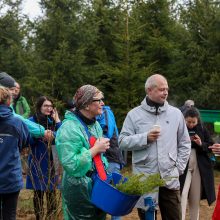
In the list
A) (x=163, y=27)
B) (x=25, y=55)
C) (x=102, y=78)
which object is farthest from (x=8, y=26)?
(x=163, y=27)

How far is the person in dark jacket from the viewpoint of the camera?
545cm

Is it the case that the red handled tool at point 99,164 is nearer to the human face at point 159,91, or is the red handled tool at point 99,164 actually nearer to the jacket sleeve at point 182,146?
the human face at point 159,91

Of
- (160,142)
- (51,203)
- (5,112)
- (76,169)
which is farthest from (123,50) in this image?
(76,169)

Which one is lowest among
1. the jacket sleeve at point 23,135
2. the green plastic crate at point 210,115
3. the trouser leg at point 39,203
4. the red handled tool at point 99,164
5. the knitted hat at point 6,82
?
the trouser leg at point 39,203

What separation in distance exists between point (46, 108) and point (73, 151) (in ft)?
8.02

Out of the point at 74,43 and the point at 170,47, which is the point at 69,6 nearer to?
the point at 74,43

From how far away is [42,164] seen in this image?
5.51m

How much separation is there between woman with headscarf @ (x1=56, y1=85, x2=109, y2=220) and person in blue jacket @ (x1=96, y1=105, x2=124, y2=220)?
1.55 meters

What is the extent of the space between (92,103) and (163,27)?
910 cm

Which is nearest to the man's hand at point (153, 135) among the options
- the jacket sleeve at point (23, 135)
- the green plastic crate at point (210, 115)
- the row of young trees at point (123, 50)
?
the jacket sleeve at point (23, 135)

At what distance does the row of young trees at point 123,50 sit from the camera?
436 inches

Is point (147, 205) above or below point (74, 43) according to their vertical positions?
below

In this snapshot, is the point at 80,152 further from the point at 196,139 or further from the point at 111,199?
the point at 196,139

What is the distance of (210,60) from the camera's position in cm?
1117
